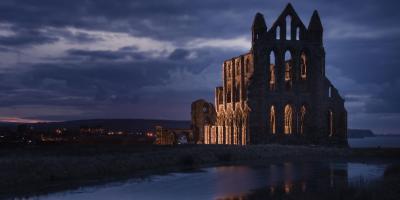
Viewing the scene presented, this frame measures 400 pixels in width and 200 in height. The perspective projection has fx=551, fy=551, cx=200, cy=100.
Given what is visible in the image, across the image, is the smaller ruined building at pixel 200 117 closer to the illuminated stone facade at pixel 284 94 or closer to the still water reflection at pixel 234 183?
the illuminated stone facade at pixel 284 94

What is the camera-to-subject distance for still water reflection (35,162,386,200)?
2278cm

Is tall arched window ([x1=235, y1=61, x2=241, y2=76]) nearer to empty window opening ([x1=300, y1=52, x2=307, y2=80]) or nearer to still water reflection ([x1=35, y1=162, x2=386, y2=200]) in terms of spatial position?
empty window opening ([x1=300, y1=52, x2=307, y2=80])

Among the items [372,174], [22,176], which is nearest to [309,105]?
[372,174]

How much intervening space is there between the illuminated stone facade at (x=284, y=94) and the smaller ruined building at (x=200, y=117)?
28.5ft

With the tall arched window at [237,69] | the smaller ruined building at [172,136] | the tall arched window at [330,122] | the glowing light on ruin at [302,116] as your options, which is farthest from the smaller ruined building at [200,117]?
the tall arched window at [330,122]

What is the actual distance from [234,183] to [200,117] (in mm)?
43398

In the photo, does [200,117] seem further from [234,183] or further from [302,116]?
[234,183]

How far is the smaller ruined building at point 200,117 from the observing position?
70188 millimetres

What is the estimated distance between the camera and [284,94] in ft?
184

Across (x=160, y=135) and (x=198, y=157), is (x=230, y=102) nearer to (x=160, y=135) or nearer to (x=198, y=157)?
(x=160, y=135)

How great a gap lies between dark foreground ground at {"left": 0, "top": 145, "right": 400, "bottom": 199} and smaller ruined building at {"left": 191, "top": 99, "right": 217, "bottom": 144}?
23.5 m

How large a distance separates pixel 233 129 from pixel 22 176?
114 feet

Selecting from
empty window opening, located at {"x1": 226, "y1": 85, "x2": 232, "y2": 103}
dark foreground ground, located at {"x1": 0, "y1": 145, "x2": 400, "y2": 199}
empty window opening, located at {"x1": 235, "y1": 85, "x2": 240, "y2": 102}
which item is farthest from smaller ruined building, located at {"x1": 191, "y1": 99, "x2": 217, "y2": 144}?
dark foreground ground, located at {"x1": 0, "y1": 145, "x2": 400, "y2": 199}

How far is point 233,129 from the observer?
5878 cm
